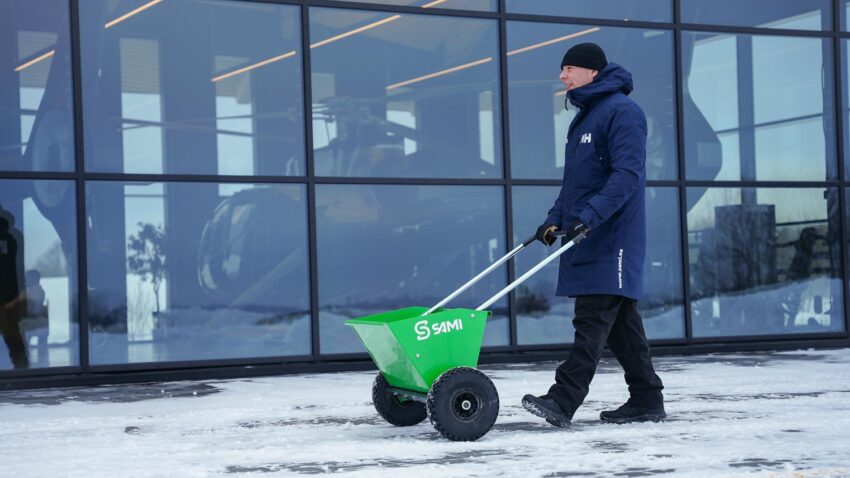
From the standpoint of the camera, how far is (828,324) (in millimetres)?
12766

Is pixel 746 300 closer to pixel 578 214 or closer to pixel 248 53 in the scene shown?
pixel 248 53

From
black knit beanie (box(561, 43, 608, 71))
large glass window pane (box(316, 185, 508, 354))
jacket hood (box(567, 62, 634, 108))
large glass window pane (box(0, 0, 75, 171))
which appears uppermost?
large glass window pane (box(0, 0, 75, 171))

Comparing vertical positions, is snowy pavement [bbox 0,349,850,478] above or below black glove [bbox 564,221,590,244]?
below

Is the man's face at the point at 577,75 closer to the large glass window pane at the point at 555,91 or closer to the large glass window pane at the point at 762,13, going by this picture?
the large glass window pane at the point at 555,91

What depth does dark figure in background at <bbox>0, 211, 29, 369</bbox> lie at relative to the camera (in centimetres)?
988

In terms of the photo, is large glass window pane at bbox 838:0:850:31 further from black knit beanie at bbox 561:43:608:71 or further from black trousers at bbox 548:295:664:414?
black trousers at bbox 548:295:664:414

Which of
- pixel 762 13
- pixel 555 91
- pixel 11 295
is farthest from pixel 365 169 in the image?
pixel 762 13

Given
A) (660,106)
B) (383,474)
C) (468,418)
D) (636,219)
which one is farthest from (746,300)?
(383,474)

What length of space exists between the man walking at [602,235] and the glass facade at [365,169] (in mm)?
4545

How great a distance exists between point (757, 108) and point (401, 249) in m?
4.10

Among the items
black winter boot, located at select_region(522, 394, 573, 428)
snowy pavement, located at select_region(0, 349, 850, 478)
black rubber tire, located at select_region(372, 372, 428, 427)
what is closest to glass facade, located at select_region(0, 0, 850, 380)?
snowy pavement, located at select_region(0, 349, 850, 478)

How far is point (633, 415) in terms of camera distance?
6562 millimetres

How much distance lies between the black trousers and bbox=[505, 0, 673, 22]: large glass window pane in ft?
18.8

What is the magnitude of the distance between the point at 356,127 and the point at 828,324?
5459 mm
